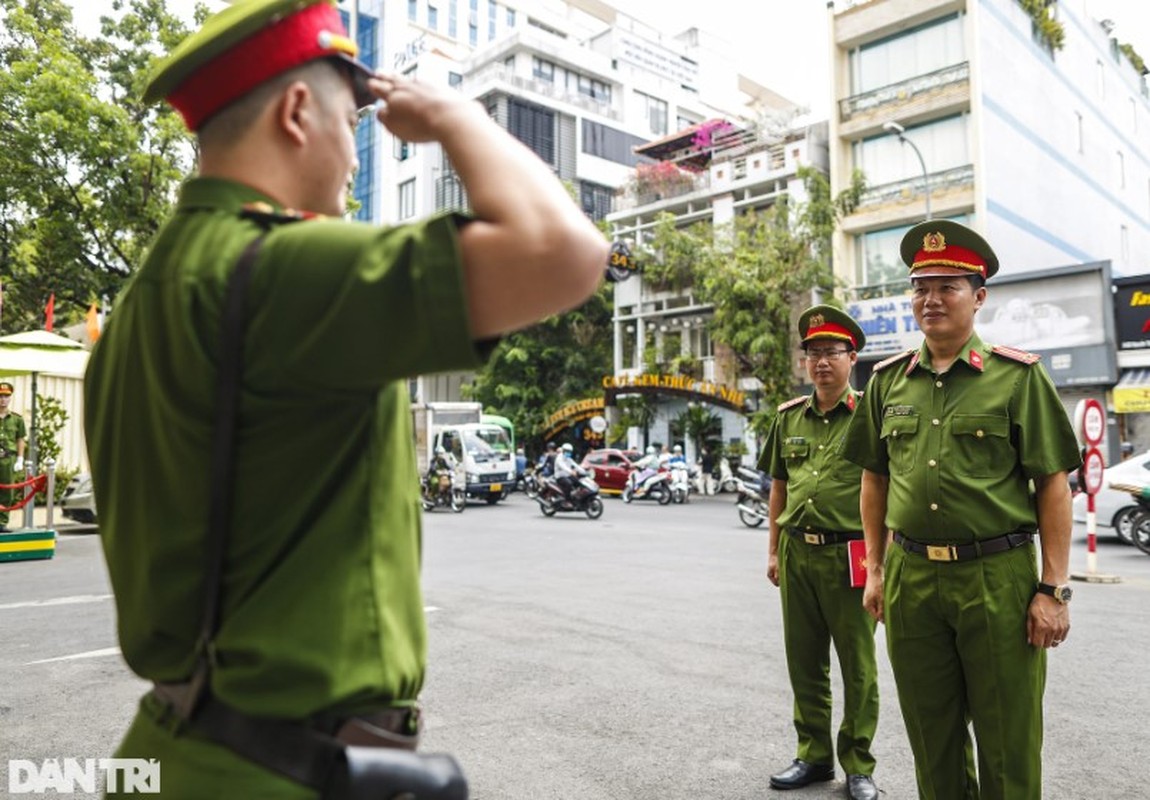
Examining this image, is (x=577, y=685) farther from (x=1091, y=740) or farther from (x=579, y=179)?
(x=579, y=179)

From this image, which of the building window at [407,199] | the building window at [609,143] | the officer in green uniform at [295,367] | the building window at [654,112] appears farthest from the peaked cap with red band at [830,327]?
the building window at [654,112]

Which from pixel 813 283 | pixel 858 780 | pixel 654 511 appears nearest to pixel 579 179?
pixel 813 283

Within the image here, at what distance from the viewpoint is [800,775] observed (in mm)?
3523

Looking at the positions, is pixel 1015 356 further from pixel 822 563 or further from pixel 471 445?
pixel 471 445

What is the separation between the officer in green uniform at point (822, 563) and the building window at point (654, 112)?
4510cm

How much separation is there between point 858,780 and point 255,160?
3.37 metres

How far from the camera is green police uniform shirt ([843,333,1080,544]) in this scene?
279cm

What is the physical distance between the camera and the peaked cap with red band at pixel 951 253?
302 centimetres

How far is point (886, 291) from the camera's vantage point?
2305cm

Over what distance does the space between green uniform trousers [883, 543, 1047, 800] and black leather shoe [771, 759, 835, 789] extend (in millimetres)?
728

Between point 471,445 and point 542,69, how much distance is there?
91.2 feet

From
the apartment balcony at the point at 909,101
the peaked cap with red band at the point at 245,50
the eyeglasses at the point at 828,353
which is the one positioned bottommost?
the eyeglasses at the point at 828,353

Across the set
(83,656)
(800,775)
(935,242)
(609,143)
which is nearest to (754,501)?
(83,656)

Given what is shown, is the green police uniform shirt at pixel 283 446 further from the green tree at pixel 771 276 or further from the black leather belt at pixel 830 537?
the green tree at pixel 771 276
